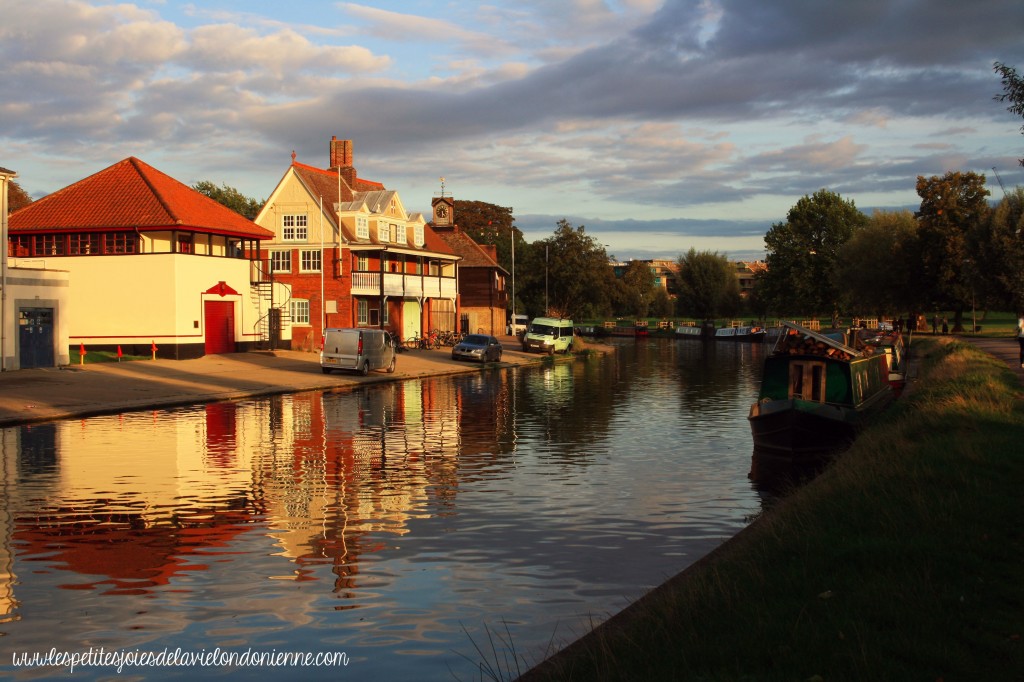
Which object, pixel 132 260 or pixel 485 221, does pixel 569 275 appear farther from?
pixel 132 260

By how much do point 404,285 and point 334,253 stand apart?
625 centimetres

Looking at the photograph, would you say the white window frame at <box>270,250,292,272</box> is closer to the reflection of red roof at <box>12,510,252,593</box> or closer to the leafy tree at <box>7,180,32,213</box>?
A: the leafy tree at <box>7,180,32,213</box>

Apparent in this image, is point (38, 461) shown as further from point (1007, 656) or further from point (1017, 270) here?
point (1017, 270)

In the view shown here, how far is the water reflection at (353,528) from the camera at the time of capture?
860cm

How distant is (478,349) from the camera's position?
5519cm

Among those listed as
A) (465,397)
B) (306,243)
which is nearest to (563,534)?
(465,397)

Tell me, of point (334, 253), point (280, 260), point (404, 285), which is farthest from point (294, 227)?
point (404, 285)

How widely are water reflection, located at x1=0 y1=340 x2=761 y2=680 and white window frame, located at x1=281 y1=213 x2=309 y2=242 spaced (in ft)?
123

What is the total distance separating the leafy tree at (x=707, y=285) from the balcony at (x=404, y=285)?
71.4 metres

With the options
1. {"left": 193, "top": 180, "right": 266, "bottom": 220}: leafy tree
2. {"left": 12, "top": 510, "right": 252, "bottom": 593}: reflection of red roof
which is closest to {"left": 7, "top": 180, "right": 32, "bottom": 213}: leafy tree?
{"left": 193, "top": 180, "right": 266, "bottom": 220}: leafy tree

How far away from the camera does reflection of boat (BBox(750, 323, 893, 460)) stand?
65.6 feet

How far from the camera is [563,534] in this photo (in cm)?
1232

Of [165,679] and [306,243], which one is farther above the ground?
[306,243]

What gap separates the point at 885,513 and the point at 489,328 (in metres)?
79.2
